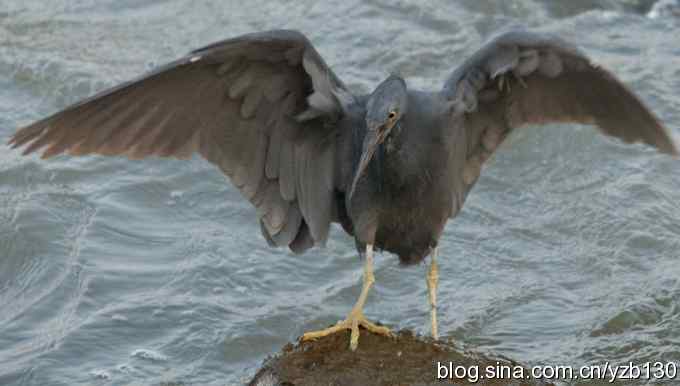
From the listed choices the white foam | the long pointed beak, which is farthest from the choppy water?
the long pointed beak

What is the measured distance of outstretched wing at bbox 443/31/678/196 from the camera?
566cm

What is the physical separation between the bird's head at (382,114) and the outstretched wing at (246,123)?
0.29 meters

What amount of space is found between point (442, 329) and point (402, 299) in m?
0.48

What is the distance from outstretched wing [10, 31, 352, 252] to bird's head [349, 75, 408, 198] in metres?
0.29

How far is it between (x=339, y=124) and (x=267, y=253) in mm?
2348

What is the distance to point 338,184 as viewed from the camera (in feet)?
19.5

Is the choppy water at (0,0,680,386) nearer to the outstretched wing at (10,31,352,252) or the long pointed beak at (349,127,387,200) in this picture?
the outstretched wing at (10,31,352,252)

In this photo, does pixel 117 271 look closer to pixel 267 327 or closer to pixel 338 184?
pixel 267 327

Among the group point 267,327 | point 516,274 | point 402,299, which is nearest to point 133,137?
point 267,327

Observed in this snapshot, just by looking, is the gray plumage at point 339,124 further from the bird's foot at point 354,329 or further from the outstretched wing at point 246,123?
the bird's foot at point 354,329

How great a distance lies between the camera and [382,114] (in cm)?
537

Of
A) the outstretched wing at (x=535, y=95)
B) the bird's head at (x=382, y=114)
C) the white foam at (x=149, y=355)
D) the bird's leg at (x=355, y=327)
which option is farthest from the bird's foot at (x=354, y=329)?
the white foam at (x=149, y=355)

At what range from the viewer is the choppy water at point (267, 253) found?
698 centimetres

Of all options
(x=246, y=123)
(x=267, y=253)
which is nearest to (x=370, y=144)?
(x=246, y=123)
